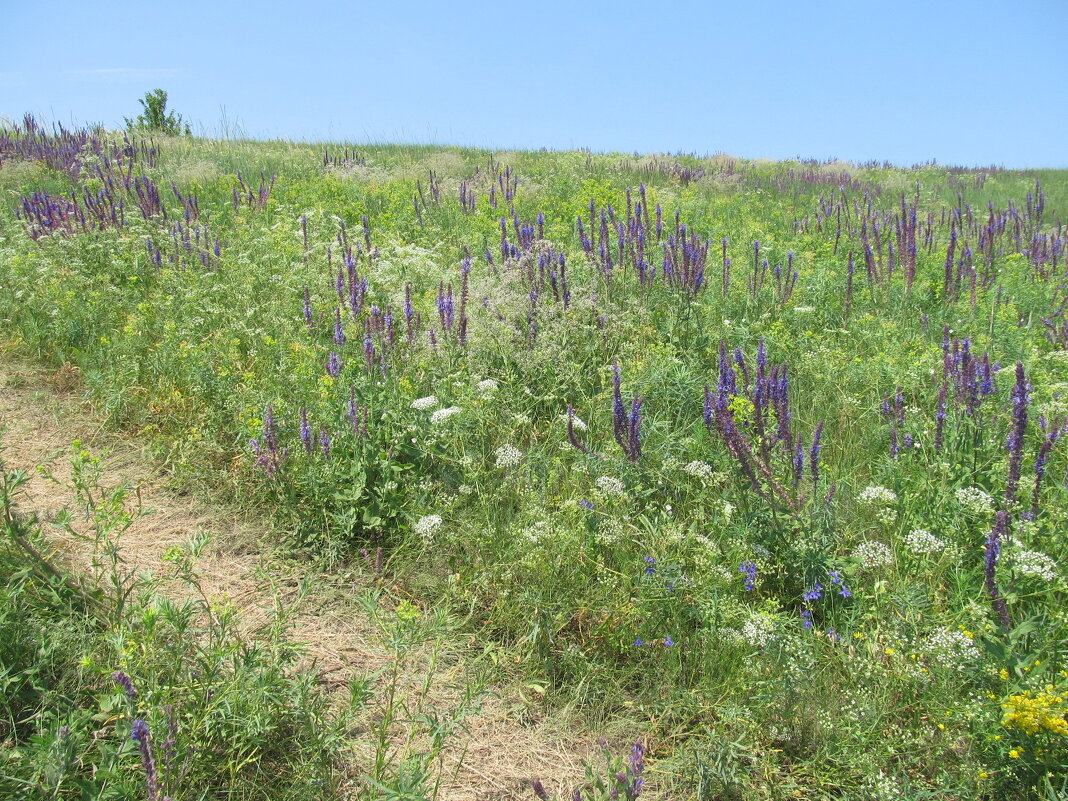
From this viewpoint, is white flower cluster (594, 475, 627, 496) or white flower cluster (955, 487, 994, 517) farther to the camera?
white flower cluster (594, 475, 627, 496)

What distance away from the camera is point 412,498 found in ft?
11.6

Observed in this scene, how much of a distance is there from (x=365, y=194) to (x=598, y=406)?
24.8 feet

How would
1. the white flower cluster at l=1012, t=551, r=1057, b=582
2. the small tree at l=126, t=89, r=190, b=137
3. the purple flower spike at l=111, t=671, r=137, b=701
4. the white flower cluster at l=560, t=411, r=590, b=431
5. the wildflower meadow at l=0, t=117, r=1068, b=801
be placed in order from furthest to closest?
the small tree at l=126, t=89, r=190, b=137
the white flower cluster at l=560, t=411, r=590, b=431
the white flower cluster at l=1012, t=551, r=1057, b=582
the wildflower meadow at l=0, t=117, r=1068, b=801
the purple flower spike at l=111, t=671, r=137, b=701

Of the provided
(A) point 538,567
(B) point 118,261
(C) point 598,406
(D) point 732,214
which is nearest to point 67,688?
(A) point 538,567

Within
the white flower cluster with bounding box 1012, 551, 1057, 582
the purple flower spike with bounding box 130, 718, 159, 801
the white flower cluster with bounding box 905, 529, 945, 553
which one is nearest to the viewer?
the purple flower spike with bounding box 130, 718, 159, 801

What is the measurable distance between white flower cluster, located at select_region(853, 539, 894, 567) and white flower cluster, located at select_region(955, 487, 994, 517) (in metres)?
0.40

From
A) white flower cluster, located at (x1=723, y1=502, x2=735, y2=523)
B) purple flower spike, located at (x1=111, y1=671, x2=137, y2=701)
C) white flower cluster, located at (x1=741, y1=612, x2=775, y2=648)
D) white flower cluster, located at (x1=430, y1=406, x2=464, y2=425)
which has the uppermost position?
white flower cluster, located at (x1=430, y1=406, x2=464, y2=425)

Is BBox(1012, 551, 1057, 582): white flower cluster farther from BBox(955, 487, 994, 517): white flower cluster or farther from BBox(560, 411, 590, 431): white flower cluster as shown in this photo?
BBox(560, 411, 590, 431): white flower cluster

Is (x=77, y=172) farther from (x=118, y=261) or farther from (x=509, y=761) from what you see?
(x=509, y=761)

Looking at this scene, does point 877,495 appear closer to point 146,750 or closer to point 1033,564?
point 1033,564

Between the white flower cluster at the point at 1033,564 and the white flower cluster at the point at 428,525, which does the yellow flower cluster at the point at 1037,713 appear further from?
the white flower cluster at the point at 428,525

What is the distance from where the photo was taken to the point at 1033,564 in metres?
2.52

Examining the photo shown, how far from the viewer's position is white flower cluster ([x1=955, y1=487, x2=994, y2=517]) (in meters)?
2.85

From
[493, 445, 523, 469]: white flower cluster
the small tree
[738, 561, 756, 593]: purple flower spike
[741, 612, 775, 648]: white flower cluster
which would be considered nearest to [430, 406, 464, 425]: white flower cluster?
[493, 445, 523, 469]: white flower cluster
